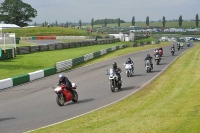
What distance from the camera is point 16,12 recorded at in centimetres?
13388

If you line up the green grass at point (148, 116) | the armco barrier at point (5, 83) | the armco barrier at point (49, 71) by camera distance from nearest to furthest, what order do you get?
the green grass at point (148, 116)
the armco barrier at point (5, 83)
the armco barrier at point (49, 71)

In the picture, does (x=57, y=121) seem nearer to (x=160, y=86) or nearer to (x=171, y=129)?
(x=171, y=129)

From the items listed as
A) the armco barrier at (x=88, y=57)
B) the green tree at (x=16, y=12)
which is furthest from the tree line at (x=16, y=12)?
the armco barrier at (x=88, y=57)

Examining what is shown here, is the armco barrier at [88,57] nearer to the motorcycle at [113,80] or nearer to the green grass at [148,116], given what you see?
the motorcycle at [113,80]

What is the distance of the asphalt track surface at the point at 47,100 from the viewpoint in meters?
13.9

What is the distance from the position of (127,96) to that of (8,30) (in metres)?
79.1

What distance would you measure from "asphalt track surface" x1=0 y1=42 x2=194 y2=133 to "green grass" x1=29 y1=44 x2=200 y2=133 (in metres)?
1.12

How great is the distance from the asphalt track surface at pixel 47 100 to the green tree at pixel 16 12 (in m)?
109

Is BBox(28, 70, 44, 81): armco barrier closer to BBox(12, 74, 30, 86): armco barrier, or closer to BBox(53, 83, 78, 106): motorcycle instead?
BBox(12, 74, 30, 86): armco barrier

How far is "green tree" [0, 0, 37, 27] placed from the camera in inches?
5192

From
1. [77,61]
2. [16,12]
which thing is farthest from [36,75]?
[16,12]

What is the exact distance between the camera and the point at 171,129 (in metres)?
11.1

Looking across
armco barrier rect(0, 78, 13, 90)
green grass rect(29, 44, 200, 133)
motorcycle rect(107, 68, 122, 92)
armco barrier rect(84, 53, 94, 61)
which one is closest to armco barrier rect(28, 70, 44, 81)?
armco barrier rect(0, 78, 13, 90)

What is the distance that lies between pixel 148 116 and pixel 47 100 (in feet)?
22.9
